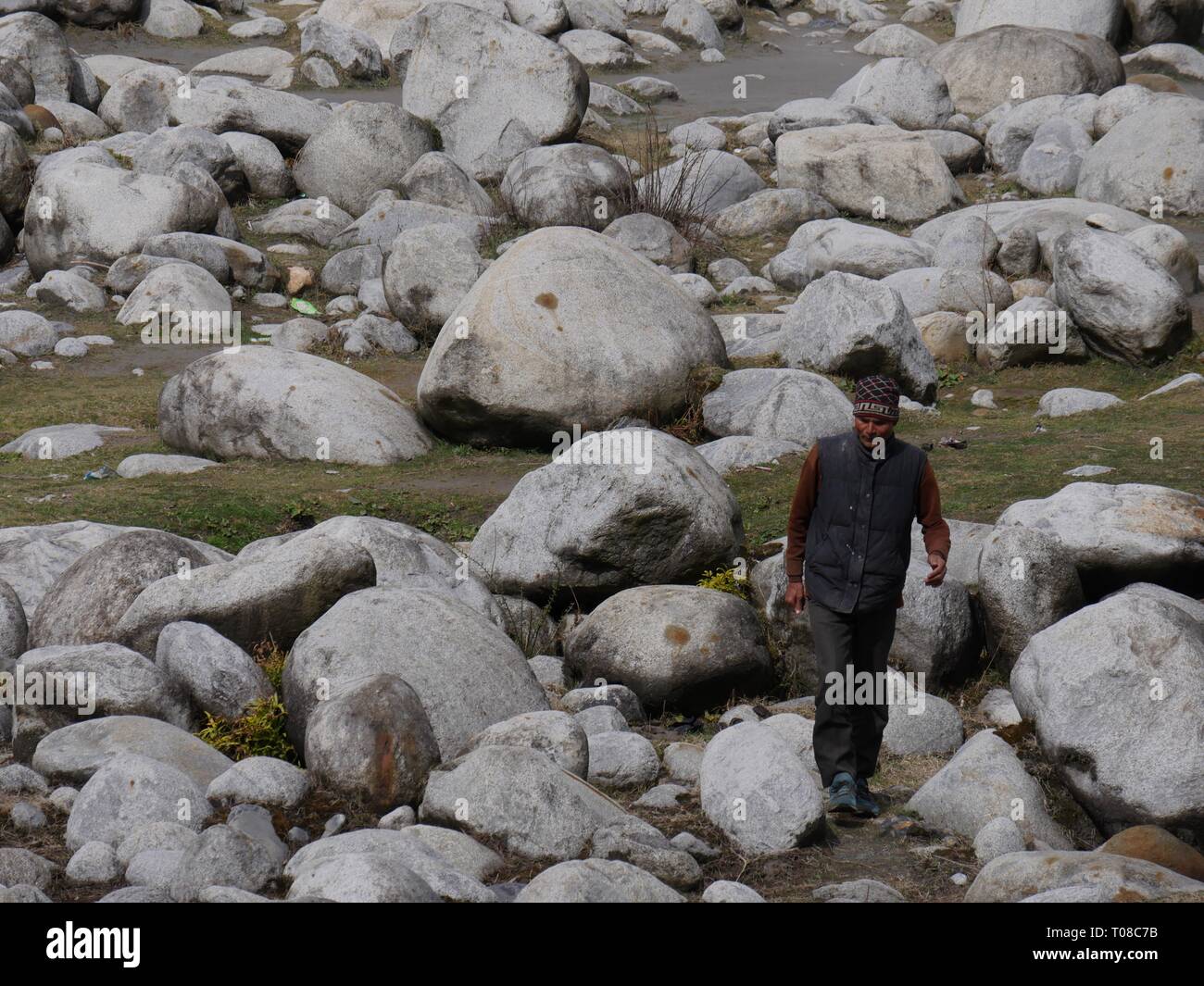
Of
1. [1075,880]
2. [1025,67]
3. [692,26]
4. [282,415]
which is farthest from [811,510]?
[692,26]

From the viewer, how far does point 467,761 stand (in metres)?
6.96

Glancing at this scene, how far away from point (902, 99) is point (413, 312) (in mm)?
11313

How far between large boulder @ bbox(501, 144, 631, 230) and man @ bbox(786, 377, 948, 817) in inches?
546

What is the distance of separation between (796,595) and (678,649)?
6.67 ft

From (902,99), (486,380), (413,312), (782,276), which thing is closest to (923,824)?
(486,380)

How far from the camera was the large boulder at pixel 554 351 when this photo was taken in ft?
42.0

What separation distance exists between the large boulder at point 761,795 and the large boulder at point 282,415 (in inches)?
250

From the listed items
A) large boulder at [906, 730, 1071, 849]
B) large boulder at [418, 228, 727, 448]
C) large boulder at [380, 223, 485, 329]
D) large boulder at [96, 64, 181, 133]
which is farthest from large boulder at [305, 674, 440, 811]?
large boulder at [96, 64, 181, 133]

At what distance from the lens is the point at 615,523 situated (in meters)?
9.65

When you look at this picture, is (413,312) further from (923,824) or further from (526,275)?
(923,824)

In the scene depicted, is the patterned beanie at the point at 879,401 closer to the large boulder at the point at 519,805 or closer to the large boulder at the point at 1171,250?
the large boulder at the point at 519,805

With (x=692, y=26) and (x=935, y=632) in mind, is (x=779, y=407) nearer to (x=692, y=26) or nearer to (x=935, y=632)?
(x=935, y=632)

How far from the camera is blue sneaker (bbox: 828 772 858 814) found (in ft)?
23.1

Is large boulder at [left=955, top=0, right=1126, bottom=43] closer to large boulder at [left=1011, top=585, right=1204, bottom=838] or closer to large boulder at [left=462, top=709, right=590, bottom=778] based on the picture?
large boulder at [left=1011, top=585, right=1204, bottom=838]
